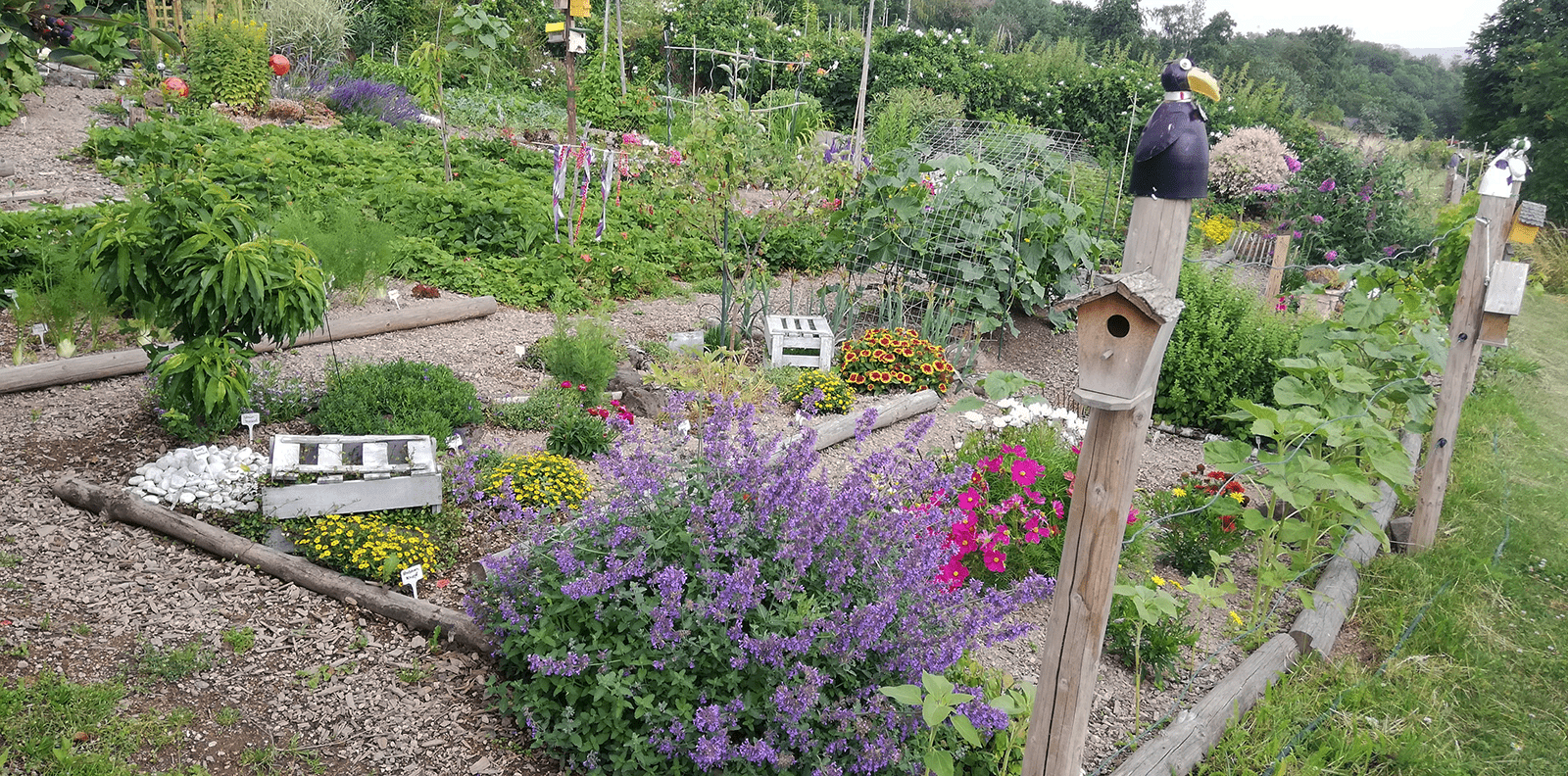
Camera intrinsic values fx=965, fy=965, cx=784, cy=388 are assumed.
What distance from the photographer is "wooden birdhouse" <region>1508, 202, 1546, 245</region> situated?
4.66 m

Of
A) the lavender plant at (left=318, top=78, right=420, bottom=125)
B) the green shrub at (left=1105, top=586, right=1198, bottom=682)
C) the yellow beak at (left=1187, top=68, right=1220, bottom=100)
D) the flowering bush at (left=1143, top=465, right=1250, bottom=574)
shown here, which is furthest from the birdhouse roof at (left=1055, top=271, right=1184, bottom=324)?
the lavender plant at (left=318, top=78, right=420, bottom=125)

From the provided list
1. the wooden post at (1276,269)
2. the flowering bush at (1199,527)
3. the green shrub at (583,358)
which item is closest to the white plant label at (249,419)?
the green shrub at (583,358)

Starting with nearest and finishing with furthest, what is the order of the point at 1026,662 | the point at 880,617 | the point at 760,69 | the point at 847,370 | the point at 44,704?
the point at 880,617
the point at 44,704
the point at 1026,662
the point at 847,370
the point at 760,69

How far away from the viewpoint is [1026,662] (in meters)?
3.53

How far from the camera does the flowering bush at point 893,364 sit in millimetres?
6039

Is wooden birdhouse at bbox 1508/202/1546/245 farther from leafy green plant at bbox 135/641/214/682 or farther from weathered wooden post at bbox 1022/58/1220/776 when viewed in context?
leafy green plant at bbox 135/641/214/682

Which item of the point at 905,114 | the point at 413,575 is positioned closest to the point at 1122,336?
the point at 413,575

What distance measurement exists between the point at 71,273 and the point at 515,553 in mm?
3926

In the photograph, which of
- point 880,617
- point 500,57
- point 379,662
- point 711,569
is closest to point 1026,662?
point 880,617

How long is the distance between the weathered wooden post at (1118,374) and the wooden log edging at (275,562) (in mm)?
1865

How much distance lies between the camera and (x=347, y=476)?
12.9 feet

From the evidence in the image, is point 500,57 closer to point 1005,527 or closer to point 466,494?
point 466,494

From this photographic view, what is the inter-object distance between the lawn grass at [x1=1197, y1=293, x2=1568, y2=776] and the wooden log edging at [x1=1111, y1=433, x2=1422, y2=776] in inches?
2.3

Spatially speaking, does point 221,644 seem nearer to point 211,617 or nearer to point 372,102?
point 211,617
